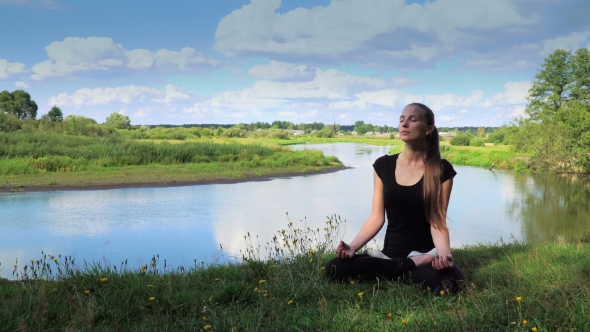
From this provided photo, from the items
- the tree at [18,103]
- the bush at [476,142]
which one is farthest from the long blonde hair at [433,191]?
the tree at [18,103]

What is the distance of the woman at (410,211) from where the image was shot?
343 centimetres

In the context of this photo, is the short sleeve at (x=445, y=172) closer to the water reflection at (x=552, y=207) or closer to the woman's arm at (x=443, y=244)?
the woman's arm at (x=443, y=244)

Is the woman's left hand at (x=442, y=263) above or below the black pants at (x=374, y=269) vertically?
above

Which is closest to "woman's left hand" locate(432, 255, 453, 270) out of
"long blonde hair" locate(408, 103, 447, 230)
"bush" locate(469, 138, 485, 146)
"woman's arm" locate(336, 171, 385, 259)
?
"long blonde hair" locate(408, 103, 447, 230)

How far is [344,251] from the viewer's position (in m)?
3.46

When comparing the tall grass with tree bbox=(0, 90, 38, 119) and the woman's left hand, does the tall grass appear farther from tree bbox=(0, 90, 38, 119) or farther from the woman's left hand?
tree bbox=(0, 90, 38, 119)

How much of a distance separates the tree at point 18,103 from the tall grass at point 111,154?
28.0 meters

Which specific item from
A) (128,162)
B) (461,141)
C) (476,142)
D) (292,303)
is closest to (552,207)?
→ (292,303)

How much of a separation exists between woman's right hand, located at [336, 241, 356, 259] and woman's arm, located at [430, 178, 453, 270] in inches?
21.5

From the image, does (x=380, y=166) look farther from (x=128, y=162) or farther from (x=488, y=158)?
(x=488, y=158)

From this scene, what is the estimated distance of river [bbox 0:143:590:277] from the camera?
30.1 feet

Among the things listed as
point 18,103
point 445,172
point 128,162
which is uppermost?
point 18,103

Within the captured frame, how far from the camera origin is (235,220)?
40.9 feet

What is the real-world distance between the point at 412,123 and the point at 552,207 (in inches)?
557
